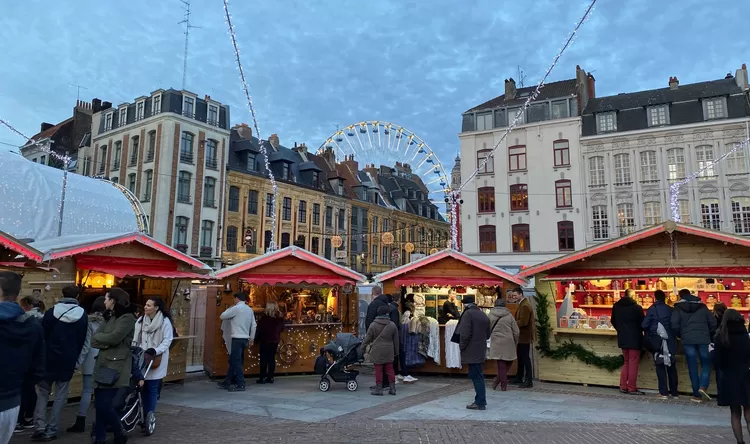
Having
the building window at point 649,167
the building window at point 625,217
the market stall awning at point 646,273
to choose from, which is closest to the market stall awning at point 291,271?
the market stall awning at point 646,273

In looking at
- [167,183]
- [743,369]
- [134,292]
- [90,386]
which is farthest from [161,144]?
[743,369]

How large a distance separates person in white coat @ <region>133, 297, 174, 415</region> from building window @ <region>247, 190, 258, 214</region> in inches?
1082

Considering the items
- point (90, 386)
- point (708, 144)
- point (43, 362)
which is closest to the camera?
point (43, 362)

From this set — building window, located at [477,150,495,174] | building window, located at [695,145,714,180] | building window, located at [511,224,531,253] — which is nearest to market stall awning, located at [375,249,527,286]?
building window, located at [511,224,531,253]

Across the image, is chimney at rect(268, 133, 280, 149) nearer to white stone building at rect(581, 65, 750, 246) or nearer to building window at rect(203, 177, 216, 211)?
building window at rect(203, 177, 216, 211)

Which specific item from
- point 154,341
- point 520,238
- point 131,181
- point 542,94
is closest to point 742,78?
point 542,94

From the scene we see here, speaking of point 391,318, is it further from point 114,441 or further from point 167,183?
point 167,183

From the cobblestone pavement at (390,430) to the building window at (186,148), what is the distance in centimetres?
2444

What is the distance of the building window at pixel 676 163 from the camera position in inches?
1059

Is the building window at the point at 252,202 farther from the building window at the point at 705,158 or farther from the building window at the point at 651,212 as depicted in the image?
the building window at the point at 705,158

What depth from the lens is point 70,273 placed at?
29.3 feet

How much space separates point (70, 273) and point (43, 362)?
17.1 feet

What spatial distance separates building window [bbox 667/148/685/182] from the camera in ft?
88.2

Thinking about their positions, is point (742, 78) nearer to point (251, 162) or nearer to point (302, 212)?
point (302, 212)
